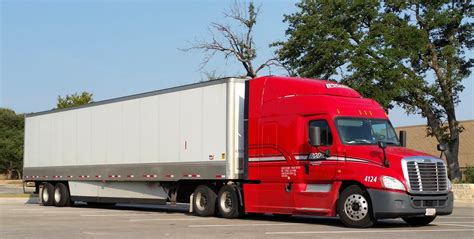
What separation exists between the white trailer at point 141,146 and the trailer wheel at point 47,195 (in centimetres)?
4

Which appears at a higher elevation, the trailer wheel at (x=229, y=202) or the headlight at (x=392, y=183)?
the headlight at (x=392, y=183)

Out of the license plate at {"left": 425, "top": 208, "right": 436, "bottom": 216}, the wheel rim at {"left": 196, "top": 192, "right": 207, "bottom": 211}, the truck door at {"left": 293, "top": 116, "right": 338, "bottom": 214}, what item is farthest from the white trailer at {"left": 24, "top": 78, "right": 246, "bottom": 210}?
the license plate at {"left": 425, "top": 208, "right": 436, "bottom": 216}

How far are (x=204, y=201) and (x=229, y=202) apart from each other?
3.77 feet

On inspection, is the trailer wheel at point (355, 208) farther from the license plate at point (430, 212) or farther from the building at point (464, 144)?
the building at point (464, 144)

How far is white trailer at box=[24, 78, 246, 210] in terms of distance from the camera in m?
18.2

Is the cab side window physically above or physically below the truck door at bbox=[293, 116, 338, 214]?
above

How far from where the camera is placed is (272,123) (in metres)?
17.0

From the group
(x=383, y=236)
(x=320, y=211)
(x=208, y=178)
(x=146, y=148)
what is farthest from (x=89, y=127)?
(x=383, y=236)

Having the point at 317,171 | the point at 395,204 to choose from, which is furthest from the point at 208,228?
the point at 395,204

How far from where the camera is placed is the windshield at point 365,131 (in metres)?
15.5

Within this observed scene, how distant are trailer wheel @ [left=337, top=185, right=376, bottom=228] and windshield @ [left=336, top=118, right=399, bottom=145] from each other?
1210 millimetres

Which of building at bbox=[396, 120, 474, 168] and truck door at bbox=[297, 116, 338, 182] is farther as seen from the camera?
building at bbox=[396, 120, 474, 168]

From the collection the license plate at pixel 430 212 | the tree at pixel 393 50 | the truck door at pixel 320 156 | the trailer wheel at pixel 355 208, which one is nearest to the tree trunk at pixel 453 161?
the tree at pixel 393 50

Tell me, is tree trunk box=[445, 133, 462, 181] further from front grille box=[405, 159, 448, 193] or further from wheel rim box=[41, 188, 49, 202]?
front grille box=[405, 159, 448, 193]
